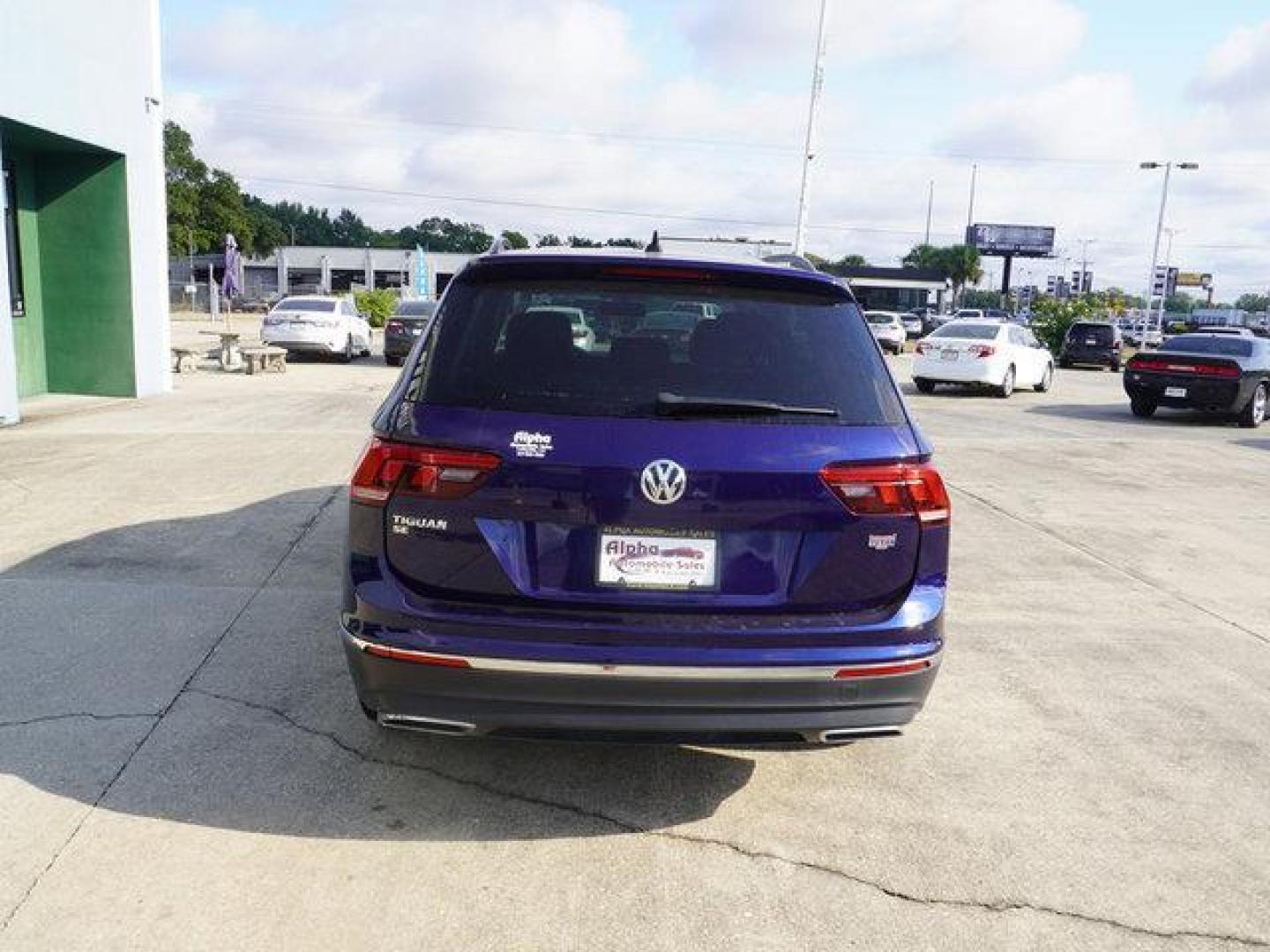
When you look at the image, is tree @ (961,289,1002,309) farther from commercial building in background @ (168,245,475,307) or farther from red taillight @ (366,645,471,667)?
red taillight @ (366,645,471,667)

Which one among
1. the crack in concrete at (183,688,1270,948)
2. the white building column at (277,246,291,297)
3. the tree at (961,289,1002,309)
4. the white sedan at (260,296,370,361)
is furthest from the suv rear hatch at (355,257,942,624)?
the tree at (961,289,1002,309)

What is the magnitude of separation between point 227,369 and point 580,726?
2096 cm

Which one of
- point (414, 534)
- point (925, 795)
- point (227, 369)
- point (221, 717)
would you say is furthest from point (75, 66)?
point (925, 795)

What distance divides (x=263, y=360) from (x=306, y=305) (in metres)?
4.57

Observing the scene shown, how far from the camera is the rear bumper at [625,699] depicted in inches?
119

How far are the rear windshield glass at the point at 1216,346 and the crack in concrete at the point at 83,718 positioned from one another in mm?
17697

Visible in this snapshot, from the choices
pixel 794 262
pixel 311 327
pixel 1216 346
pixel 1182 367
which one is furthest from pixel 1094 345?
pixel 794 262

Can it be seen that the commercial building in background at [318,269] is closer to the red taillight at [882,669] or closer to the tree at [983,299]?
the tree at [983,299]

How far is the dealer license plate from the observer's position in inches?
120

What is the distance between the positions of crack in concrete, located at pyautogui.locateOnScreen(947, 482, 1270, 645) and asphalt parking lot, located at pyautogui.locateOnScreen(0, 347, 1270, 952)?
0.04 meters

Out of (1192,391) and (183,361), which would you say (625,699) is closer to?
(1192,391)

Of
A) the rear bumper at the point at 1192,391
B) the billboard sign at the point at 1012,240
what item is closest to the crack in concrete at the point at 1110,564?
the rear bumper at the point at 1192,391

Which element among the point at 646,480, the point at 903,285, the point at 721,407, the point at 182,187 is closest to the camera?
the point at 646,480

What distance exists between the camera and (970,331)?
2128cm
